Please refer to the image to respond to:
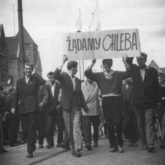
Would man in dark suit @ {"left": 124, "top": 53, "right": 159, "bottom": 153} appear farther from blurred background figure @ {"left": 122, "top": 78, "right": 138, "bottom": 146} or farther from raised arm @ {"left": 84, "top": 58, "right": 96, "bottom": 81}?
blurred background figure @ {"left": 122, "top": 78, "right": 138, "bottom": 146}

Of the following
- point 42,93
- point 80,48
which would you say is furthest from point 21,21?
point 80,48

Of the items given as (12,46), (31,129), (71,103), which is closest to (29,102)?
(31,129)

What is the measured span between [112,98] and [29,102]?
1.82 meters

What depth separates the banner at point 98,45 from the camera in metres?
9.12

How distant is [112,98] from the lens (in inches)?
346

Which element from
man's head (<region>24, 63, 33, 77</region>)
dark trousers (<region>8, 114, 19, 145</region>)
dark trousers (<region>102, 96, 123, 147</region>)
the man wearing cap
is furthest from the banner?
dark trousers (<region>8, 114, 19, 145</region>)

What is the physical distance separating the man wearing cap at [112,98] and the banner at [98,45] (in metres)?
0.29

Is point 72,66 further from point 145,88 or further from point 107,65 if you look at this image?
point 145,88

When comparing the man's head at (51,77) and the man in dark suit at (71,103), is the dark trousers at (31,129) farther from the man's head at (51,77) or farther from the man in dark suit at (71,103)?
the man's head at (51,77)

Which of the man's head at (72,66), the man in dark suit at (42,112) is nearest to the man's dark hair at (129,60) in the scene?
the man's head at (72,66)

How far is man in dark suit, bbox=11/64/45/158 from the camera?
28.5 feet

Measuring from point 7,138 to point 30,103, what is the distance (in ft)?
18.9

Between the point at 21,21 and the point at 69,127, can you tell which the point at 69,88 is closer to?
the point at 69,127

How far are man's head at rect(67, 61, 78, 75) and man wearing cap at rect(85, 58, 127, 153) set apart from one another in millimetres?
308
